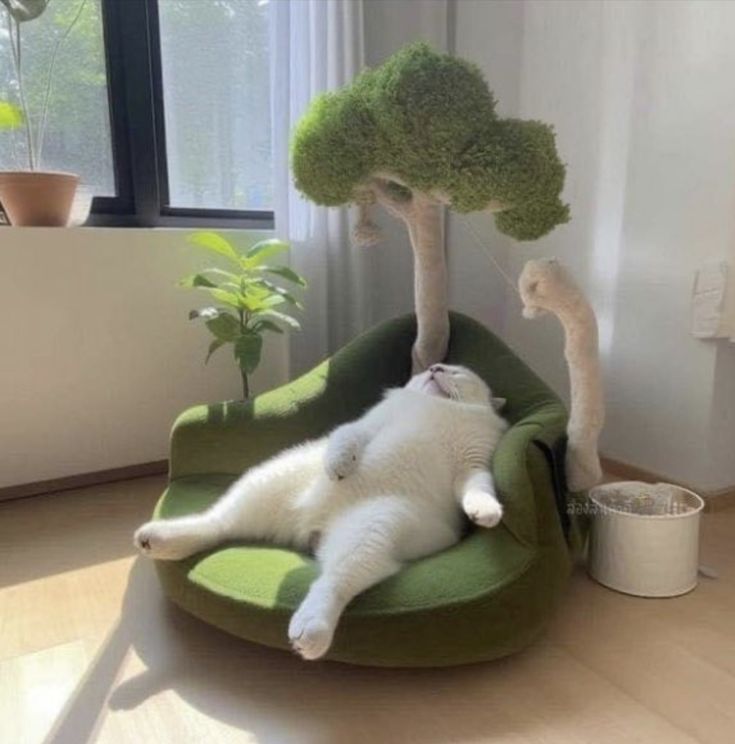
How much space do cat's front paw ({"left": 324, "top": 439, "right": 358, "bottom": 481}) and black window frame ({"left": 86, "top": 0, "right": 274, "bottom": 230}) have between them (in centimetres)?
133

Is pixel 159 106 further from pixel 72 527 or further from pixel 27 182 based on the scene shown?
pixel 72 527

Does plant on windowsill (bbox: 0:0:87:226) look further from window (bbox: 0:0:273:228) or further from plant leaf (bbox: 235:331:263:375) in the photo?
plant leaf (bbox: 235:331:263:375)

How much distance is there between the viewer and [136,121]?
2.21m

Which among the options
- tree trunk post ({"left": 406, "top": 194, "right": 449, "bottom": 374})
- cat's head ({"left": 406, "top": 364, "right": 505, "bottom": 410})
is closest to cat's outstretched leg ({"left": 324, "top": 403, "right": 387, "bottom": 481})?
cat's head ({"left": 406, "top": 364, "right": 505, "bottom": 410})

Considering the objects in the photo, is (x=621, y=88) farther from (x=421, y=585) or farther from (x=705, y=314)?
(x=421, y=585)

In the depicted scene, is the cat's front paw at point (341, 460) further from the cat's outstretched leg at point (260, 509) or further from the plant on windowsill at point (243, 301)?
the plant on windowsill at point (243, 301)

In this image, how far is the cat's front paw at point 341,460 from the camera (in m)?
1.32

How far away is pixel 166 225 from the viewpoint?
2.33 meters

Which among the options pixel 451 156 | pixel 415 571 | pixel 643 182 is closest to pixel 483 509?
pixel 415 571

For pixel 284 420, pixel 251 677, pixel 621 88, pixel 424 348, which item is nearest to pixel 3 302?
pixel 284 420

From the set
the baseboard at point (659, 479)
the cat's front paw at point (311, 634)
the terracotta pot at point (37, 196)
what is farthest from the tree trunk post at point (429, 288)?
the terracotta pot at point (37, 196)

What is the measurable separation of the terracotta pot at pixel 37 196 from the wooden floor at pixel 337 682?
1.04 m

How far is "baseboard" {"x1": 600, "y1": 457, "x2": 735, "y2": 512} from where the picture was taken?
2010 mm

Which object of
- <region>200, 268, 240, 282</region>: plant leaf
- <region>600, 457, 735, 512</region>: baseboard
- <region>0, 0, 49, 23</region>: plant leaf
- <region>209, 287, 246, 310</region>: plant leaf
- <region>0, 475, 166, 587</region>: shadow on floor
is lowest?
<region>0, 475, 166, 587</region>: shadow on floor
